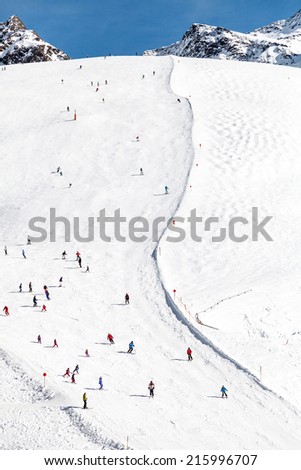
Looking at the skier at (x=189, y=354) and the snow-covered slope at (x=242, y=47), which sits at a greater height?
the snow-covered slope at (x=242, y=47)

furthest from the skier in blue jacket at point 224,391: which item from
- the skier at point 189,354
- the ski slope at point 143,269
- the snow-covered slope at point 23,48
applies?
the snow-covered slope at point 23,48

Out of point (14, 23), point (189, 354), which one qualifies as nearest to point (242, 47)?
point (14, 23)

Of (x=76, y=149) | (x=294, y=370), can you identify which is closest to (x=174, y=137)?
(x=76, y=149)

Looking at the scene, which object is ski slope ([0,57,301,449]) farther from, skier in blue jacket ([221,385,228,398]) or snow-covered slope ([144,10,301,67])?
snow-covered slope ([144,10,301,67])

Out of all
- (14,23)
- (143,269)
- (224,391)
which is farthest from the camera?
(14,23)

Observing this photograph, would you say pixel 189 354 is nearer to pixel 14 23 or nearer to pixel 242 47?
pixel 14 23

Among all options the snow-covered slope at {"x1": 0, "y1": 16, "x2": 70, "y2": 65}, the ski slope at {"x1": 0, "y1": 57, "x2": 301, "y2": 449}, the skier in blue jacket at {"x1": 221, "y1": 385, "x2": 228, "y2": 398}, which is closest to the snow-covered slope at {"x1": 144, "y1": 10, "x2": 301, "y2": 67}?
the snow-covered slope at {"x1": 0, "y1": 16, "x2": 70, "y2": 65}

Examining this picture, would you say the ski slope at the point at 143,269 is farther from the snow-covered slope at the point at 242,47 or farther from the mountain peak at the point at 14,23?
the snow-covered slope at the point at 242,47

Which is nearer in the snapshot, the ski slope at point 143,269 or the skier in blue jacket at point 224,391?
the ski slope at point 143,269
